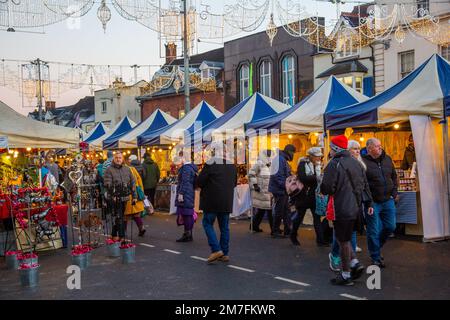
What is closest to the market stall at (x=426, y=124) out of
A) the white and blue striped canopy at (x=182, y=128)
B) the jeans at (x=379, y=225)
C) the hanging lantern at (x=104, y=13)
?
the jeans at (x=379, y=225)

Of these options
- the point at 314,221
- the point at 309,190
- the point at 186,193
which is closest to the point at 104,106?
the point at 186,193

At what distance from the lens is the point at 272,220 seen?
483 inches

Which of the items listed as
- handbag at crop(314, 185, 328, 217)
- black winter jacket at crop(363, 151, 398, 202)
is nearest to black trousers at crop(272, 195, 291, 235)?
handbag at crop(314, 185, 328, 217)

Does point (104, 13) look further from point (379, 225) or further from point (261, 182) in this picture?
point (379, 225)

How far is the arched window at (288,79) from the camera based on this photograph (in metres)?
32.0

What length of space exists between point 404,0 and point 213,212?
1901 centimetres

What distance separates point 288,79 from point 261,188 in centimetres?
2081

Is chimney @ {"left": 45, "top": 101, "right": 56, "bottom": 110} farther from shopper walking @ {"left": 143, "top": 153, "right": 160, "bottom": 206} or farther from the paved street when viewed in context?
the paved street

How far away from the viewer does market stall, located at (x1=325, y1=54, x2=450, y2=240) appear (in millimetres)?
10266

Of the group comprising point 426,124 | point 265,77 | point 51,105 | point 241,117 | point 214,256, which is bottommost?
point 214,256

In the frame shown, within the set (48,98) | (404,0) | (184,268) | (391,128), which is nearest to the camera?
(184,268)

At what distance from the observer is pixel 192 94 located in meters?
40.5
